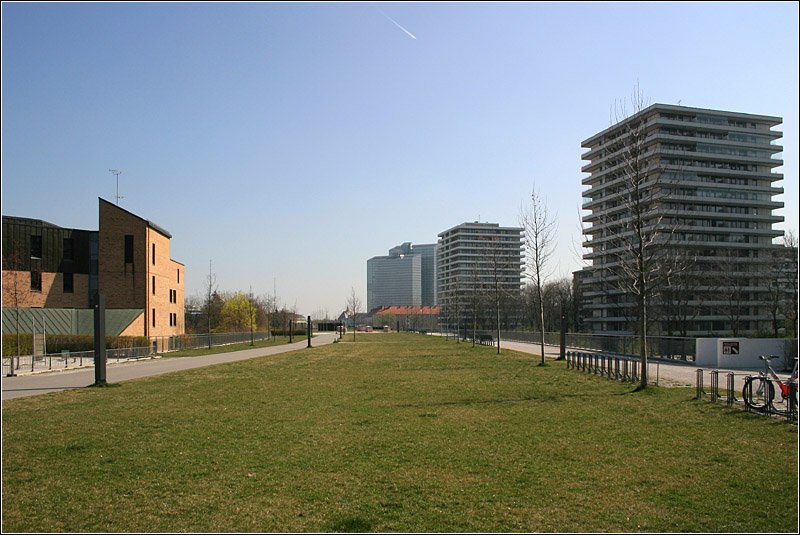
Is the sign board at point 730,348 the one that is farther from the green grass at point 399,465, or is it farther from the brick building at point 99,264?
the brick building at point 99,264

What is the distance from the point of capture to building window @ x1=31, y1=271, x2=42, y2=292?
1955 inches

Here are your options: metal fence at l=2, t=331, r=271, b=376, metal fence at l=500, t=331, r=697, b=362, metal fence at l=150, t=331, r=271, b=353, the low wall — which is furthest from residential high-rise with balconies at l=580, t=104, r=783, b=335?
the low wall

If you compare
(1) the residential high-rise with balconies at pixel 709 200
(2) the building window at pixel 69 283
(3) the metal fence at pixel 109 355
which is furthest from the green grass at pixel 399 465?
(1) the residential high-rise with balconies at pixel 709 200

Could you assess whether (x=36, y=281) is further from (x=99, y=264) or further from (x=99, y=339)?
(x=99, y=339)

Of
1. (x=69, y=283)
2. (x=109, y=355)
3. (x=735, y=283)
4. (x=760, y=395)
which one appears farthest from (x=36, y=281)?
(x=735, y=283)

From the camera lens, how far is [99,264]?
172ft

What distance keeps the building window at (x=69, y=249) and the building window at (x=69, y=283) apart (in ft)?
4.67

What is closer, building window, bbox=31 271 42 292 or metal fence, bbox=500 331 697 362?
metal fence, bbox=500 331 697 362

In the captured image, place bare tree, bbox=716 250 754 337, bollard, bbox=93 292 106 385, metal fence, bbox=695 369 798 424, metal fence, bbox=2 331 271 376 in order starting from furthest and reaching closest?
bare tree, bbox=716 250 754 337 < metal fence, bbox=2 331 271 376 < bollard, bbox=93 292 106 385 < metal fence, bbox=695 369 798 424

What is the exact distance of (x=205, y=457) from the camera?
955 centimetres

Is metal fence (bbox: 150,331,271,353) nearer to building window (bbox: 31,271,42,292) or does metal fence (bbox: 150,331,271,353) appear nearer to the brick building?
the brick building

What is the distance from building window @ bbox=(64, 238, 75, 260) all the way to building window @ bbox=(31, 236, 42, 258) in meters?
2.18

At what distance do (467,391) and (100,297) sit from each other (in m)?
12.2

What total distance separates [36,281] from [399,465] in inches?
1952
